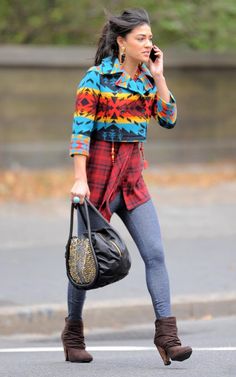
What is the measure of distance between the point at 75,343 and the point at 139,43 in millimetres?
1626

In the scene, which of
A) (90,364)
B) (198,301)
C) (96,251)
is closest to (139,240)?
(96,251)

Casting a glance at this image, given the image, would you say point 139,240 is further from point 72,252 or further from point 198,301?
point 198,301

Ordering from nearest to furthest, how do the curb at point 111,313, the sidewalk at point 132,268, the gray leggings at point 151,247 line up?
the gray leggings at point 151,247, the curb at point 111,313, the sidewalk at point 132,268

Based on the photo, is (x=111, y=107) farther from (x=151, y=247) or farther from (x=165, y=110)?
(x=151, y=247)

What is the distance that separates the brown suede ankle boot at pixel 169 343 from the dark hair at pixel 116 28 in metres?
1.38

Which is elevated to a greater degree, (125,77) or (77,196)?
(125,77)

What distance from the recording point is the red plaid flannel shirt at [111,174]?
5656mm

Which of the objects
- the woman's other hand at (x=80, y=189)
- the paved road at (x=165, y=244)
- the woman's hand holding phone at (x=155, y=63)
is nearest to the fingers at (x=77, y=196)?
the woman's other hand at (x=80, y=189)

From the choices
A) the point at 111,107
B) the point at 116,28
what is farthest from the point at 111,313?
the point at 116,28

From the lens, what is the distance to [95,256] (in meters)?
5.45

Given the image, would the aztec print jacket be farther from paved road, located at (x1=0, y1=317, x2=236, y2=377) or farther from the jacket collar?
paved road, located at (x1=0, y1=317, x2=236, y2=377)

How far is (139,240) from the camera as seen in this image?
566 centimetres

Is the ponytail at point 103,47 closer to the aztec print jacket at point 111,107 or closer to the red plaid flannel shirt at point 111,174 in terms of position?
A: the aztec print jacket at point 111,107

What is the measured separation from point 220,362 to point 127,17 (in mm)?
1899
